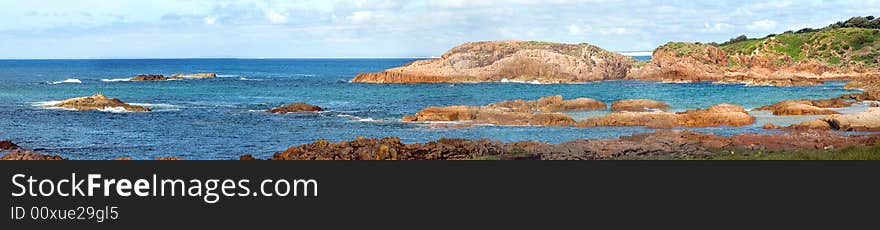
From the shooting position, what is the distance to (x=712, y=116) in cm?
5162

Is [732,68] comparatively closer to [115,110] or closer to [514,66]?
[514,66]

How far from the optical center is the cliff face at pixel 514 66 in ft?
409

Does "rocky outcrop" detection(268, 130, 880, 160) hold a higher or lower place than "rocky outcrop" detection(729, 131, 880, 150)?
lower

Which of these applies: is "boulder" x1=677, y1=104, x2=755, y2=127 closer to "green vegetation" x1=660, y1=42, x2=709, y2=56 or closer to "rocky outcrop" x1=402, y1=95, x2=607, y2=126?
"rocky outcrop" x1=402, y1=95, x2=607, y2=126

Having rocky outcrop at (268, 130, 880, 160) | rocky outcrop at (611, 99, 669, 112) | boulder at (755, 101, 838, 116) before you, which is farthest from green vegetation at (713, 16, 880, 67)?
rocky outcrop at (268, 130, 880, 160)

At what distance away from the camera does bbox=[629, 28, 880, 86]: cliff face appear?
12550cm

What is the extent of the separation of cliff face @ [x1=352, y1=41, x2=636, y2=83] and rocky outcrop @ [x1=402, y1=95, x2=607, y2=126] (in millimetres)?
56344

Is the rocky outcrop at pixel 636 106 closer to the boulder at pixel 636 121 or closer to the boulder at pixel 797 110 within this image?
the boulder at pixel 797 110

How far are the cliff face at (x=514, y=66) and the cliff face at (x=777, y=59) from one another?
6.16m

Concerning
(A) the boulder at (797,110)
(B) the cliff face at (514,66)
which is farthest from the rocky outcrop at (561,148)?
(B) the cliff face at (514,66)
